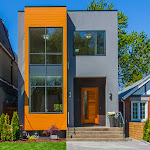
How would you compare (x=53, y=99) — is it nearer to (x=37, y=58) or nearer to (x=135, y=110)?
(x=37, y=58)

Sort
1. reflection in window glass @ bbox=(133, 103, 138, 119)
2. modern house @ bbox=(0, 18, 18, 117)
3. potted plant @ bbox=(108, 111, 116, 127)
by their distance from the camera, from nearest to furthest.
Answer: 1. potted plant @ bbox=(108, 111, 116, 127)
2. reflection in window glass @ bbox=(133, 103, 138, 119)
3. modern house @ bbox=(0, 18, 18, 117)

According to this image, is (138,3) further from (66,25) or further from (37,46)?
(37,46)

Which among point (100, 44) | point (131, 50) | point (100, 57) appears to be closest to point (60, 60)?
point (100, 57)

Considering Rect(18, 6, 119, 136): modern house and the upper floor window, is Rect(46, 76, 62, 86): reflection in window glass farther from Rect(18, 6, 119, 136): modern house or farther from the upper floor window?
the upper floor window

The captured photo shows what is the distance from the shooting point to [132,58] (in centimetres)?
3055

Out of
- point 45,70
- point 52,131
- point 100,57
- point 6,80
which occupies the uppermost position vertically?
point 100,57

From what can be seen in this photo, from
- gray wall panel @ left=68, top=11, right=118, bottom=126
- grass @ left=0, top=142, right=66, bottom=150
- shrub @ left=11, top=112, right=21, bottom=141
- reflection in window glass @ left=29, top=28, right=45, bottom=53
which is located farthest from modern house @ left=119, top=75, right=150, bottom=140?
shrub @ left=11, top=112, right=21, bottom=141

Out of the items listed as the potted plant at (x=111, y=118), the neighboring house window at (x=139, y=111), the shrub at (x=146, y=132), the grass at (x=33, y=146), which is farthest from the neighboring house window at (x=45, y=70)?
the neighboring house window at (x=139, y=111)

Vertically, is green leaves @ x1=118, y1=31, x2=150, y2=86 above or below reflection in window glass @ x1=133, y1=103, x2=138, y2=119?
above

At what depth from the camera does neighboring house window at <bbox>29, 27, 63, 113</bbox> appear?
49.8 feet

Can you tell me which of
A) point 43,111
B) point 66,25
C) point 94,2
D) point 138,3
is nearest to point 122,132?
point 43,111

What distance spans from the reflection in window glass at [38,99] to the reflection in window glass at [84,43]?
333 cm

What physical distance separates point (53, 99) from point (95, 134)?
10.2ft

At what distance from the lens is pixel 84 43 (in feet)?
53.5
